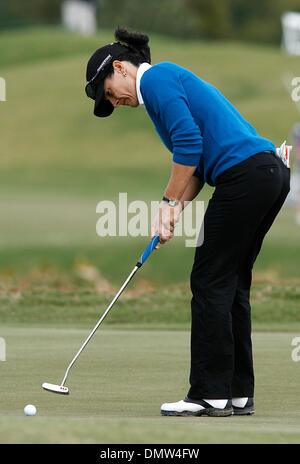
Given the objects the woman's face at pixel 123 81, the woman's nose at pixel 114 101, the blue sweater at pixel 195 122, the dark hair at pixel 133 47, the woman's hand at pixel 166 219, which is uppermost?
the dark hair at pixel 133 47

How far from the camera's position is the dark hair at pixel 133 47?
4.76 metres

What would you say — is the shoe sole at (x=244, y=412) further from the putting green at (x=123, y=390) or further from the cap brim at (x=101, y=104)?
the cap brim at (x=101, y=104)

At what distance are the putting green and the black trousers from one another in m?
0.26

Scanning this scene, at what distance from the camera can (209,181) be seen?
4797 mm

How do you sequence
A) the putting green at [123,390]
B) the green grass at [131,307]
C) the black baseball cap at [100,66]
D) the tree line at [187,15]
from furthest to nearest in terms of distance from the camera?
the tree line at [187,15], the green grass at [131,307], the black baseball cap at [100,66], the putting green at [123,390]

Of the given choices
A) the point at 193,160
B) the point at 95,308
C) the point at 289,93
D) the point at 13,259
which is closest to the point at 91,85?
the point at 193,160

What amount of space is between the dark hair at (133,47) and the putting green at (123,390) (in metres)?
1.49

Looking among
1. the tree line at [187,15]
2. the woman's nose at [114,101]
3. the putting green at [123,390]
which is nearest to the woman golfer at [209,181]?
the woman's nose at [114,101]

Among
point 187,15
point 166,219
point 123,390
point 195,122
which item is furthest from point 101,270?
point 187,15

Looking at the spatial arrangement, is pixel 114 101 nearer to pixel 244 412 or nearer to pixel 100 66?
pixel 100 66

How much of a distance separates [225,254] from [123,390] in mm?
915

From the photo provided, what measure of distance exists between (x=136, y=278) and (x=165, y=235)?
34.7ft

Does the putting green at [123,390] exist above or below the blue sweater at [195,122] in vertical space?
below

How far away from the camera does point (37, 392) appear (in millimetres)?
5051
